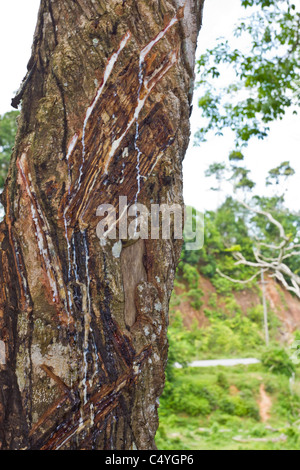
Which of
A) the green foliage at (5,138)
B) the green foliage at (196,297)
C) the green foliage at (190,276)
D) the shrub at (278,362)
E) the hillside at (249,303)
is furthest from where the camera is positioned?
the green foliage at (190,276)

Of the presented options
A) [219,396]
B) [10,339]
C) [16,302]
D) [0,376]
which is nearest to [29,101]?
[16,302]

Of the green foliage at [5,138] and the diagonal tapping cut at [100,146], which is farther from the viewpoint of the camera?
the green foliage at [5,138]

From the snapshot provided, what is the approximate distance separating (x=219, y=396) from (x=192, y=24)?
8265 millimetres

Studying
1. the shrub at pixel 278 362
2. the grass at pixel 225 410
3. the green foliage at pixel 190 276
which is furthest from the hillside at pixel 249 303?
the grass at pixel 225 410

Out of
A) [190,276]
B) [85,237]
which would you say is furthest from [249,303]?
[85,237]

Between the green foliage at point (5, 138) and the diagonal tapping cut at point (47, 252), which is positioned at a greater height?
the green foliage at point (5, 138)

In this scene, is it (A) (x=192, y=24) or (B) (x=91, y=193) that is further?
(A) (x=192, y=24)

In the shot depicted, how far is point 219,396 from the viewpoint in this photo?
29.2 feet

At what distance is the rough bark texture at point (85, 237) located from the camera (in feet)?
4.60

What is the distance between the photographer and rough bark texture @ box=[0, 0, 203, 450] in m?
1.40

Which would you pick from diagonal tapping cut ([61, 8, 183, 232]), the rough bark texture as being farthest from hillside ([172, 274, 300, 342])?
diagonal tapping cut ([61, 8, 183, 232])

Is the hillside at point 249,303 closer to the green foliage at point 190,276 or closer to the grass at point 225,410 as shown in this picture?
the green foliage at point 190,276

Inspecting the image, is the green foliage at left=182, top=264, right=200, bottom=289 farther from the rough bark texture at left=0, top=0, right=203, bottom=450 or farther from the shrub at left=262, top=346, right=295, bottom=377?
the rough bark texture at left=0, top=0, right=203, bottom=450

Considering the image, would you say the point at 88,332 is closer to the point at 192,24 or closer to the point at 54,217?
the point at 54,217
